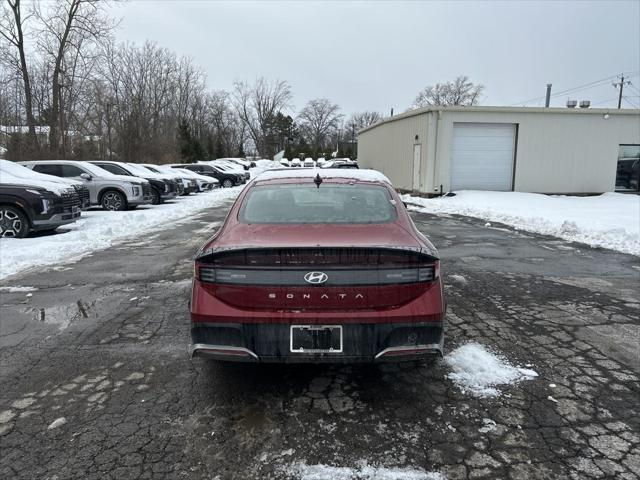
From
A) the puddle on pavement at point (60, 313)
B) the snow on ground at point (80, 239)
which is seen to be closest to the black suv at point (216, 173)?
the snow on ground at point (80, 239)

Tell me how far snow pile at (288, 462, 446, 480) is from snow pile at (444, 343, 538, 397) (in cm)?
104

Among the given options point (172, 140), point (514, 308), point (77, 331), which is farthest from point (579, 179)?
point (172, 140)

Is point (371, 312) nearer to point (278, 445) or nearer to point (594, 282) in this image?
point (278, 445)

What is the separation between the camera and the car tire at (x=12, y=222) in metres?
9.93

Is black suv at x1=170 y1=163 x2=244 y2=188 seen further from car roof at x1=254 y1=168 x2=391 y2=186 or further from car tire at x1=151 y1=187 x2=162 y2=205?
car roof at x1=254 y1=168 x2=391 y2=186

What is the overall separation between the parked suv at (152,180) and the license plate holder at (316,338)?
15.8m

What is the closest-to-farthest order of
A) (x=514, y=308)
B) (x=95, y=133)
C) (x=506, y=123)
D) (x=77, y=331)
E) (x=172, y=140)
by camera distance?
(x=77, y=331)
(x=514, y=308)
(x=506, y=123)
(x=95, y=133)
(x=172, y=140)

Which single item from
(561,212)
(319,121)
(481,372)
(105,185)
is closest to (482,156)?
(561,212)

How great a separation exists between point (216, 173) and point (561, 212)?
894 inches

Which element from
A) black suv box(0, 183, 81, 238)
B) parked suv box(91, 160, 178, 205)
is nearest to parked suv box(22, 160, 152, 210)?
parked suv box(91, 160, 178, 205)

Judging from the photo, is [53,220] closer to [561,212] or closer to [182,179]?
[182,179]

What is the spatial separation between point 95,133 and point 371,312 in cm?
3767

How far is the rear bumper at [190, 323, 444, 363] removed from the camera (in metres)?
3.06

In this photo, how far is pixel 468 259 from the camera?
8.23 m
